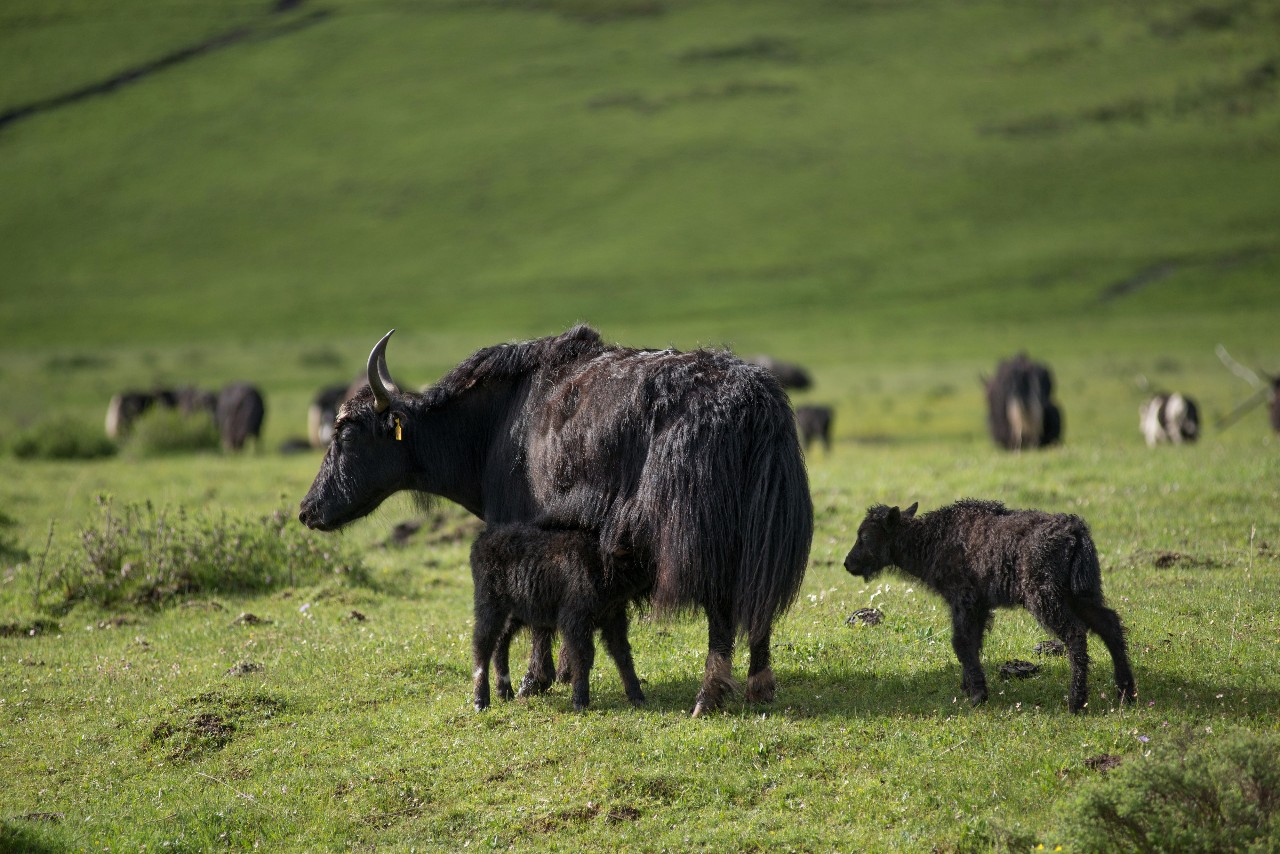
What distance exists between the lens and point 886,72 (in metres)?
100

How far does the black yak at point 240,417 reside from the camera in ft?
92.6

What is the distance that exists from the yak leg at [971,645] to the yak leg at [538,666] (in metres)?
2.74

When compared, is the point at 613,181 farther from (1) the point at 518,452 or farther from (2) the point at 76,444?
(1) the point at 518,452

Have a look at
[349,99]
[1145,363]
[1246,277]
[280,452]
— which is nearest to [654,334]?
[1145,363]

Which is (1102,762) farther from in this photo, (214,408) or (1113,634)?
(214,408)

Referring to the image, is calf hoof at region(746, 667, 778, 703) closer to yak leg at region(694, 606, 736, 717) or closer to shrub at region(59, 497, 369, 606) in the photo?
yak leg at region(694, 606, 736, 717)

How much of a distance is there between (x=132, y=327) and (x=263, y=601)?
62.9 m

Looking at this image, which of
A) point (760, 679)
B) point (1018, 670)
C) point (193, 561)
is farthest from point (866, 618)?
point (193, 561)

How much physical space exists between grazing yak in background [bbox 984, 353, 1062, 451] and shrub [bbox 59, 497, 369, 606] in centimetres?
1349

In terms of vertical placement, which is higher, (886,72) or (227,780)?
(886,72)

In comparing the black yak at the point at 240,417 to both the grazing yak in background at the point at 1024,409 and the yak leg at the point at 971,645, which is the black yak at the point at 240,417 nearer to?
the grazing yak in background at the point at 1024,409

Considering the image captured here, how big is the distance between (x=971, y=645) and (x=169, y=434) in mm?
22831

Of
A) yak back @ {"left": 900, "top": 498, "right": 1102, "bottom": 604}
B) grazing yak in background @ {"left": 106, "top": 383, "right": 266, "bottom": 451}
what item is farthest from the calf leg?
grazing yak in background @ {"left": 106, "top": 383, "right": 266, "bottom": 451}

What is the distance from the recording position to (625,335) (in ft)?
208
